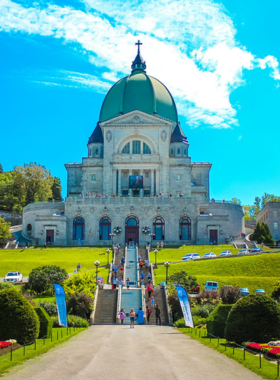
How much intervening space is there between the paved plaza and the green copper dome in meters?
76.0

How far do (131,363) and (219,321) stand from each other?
29.6 feet

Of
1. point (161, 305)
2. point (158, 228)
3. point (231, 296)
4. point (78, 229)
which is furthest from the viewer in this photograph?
point (78, 229)

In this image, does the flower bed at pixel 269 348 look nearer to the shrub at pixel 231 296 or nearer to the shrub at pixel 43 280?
the shrub at pixel 231 296

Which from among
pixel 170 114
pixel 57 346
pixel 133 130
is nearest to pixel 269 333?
pixel 57 346

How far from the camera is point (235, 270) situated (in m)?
54.0

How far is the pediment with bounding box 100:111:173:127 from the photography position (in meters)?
92.5

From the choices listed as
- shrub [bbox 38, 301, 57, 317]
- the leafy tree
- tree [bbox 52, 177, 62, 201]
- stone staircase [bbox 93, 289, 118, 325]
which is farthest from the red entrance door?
tree [bbox 52, 177, 62, 201]

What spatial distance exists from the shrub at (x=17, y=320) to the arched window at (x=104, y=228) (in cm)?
5565

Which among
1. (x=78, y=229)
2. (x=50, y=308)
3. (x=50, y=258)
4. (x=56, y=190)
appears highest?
(x=56, y=190)

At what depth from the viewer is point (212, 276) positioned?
50.9m

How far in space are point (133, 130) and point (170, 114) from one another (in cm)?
1271

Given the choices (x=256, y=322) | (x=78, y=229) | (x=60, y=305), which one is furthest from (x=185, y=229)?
(x=256, y=322)

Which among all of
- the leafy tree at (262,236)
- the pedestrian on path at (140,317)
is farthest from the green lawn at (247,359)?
the leafy tree at (262,236)

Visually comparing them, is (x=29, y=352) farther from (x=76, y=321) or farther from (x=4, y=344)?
(x=76, y=321)
